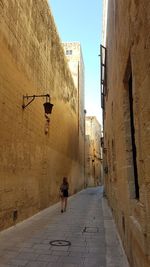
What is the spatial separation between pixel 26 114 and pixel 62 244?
4.93 meters

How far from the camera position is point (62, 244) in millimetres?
6238

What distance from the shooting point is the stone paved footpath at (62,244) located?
500cm

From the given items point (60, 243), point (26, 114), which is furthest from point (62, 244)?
point (26, 114)

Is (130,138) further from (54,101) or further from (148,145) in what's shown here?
(54,101)

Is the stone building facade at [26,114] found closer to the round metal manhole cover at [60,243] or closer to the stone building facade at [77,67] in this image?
the round metal manhole cover at [60,243]

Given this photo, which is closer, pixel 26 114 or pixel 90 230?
pixel 90 230

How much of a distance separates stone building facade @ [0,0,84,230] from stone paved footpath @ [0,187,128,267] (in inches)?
33.8

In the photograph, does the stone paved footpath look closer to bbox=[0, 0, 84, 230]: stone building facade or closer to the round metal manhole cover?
the round metal manhole cover

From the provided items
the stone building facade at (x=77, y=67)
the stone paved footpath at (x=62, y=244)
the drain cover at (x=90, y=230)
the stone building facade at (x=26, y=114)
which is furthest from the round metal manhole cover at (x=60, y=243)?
the stone building facade at (x=77, y=67)

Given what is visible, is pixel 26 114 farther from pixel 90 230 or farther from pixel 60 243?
pixel 60 243

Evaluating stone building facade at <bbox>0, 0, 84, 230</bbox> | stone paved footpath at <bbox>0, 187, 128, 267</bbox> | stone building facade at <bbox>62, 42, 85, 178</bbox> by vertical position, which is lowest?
stone paved footpath at <bbox>0, 187, 128, 267</bbox>

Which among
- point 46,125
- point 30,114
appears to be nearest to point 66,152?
point 46,125

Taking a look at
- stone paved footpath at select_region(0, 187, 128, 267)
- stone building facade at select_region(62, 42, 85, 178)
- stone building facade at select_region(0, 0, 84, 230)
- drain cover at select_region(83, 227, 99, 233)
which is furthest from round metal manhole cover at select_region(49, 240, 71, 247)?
stone building facade at select_region(62, 42, 85, 178)

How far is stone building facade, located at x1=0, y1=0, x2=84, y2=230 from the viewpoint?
7.98 metres
